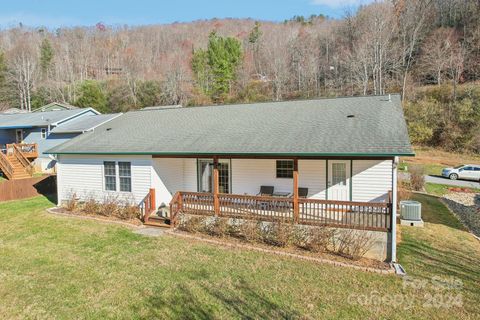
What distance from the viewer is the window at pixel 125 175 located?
13.4 m

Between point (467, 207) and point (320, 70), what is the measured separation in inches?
1662

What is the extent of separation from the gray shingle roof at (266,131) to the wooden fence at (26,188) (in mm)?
4340

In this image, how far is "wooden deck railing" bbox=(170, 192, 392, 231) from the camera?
9.24 meters

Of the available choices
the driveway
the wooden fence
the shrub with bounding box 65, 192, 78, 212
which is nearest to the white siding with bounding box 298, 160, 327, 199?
the shrub with bounding box 65, 192, 78, 212

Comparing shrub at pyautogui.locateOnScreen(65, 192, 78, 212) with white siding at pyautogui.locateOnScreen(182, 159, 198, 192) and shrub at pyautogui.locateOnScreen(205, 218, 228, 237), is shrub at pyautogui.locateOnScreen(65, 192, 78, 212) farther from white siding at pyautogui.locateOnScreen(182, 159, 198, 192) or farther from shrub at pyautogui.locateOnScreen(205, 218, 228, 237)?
shrub at pyautogui.locateOnScreen(205, 218, 228, 237)

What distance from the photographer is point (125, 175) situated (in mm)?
13500

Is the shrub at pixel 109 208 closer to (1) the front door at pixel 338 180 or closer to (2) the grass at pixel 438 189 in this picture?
(1) the front door at pixel 338 180

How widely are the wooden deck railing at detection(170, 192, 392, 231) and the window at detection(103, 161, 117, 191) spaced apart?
3.84 m

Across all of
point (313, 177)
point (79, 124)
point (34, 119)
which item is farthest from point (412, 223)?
point (34, 119)

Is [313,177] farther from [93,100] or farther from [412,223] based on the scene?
[93,100]

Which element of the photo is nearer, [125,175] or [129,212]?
[129,212]

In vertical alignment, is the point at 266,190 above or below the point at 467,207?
above

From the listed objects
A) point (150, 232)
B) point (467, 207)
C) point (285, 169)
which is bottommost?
point (467, 207)

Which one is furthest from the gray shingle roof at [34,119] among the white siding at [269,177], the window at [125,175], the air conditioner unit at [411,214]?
the air conditioner unit at [411,214]
